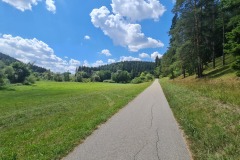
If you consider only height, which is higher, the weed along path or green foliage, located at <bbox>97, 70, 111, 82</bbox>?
green foliage, located at <bbox>97, 70, 111, 82</bbox>

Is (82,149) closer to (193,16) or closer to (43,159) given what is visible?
(43,159)

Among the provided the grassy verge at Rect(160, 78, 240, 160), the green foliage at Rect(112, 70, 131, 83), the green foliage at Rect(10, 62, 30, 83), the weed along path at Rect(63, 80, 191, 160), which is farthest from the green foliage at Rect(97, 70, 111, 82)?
the weed along path at Rect(63, 80, 191, 160)

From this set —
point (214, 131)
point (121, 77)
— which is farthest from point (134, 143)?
point (121, 77)

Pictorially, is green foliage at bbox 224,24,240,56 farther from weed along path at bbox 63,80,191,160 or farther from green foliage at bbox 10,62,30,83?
green foliage at bbox 10,62,30,83

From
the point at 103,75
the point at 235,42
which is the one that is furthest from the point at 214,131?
the point at 103,75

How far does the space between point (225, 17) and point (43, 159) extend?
39820 millimetres

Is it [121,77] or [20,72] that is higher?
[121,77]

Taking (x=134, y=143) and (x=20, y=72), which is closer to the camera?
(x=134, y=143)

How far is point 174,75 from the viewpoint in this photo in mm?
74562

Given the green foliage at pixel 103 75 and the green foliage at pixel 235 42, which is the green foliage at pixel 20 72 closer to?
the green foliage at pixel 103 75

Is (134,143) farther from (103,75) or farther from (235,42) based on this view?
(103,75)

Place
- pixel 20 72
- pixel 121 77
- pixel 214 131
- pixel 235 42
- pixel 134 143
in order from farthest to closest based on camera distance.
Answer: pixel 121 77
pixel 20 72
pixel 235 42
pixel 214 131
pixel 134 143

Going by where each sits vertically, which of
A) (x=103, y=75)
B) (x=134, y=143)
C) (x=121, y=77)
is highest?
(x=103, y=75)

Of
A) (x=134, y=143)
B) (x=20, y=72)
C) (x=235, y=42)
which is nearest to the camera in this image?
(x=134, y=143)
